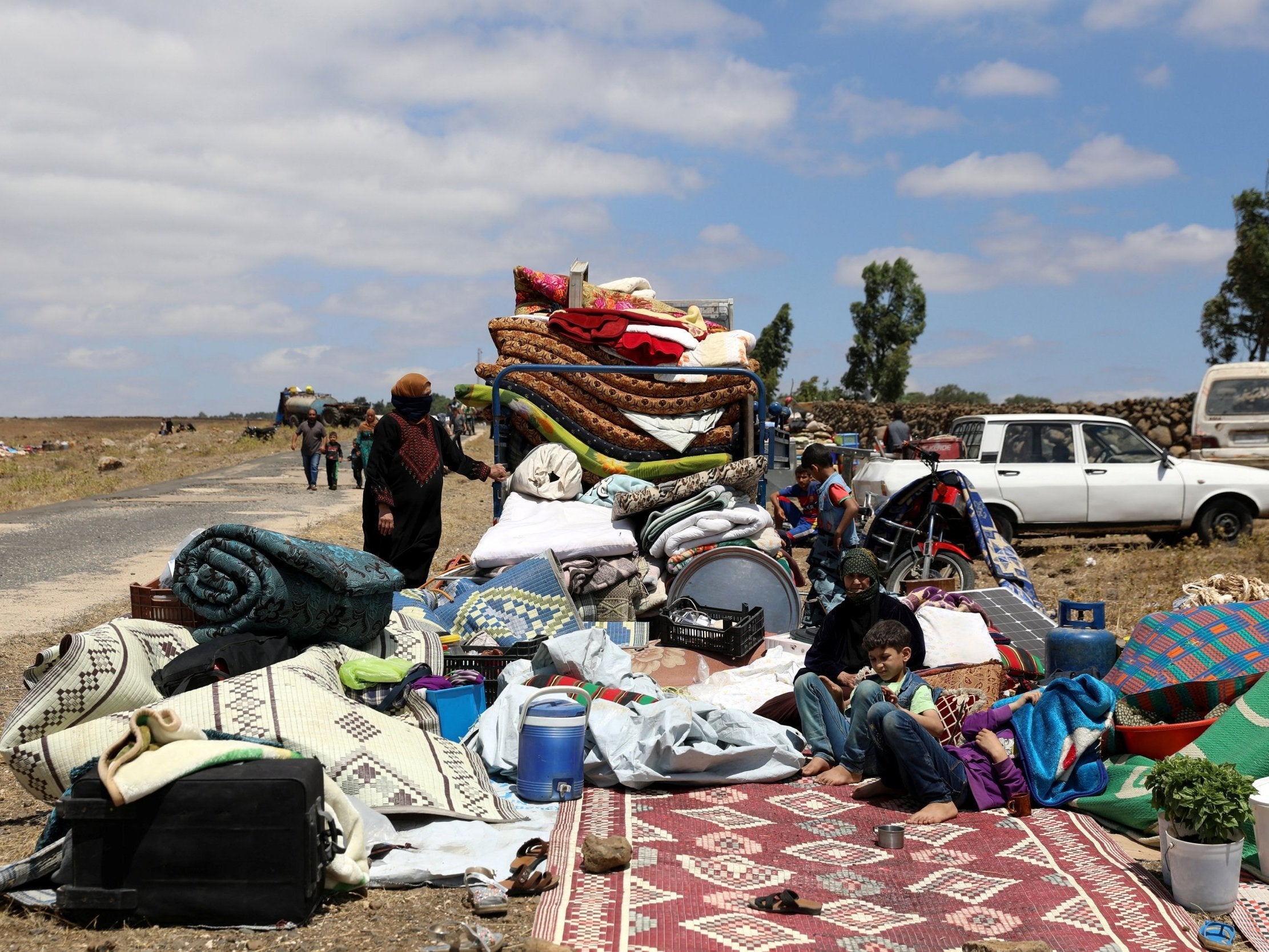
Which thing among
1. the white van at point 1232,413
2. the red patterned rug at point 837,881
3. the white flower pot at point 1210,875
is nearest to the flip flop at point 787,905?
the red patterned rug at point 837,881

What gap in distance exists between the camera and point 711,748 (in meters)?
5.17

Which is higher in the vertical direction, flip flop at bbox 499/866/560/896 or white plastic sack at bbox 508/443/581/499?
white plastic sack at bbox 508/443/581/499

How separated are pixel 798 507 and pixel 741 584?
442cm

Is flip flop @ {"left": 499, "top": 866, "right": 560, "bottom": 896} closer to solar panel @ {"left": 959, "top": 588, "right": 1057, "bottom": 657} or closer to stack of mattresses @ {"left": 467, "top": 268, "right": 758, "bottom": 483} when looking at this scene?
solar panel @ {"left": 959, "top": 588, "right": 1057, "bottom": 657}

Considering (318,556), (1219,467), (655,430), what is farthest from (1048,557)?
(318,556)

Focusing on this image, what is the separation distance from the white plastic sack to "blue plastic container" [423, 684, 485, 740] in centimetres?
344

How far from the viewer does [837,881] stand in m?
4.11

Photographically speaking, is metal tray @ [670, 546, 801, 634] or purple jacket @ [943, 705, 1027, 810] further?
metal tray @ [670, 546, 801, 634]

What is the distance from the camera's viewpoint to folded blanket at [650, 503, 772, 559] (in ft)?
26.2

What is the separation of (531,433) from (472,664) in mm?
3619

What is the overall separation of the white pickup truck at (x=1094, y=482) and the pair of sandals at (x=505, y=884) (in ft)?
29.6

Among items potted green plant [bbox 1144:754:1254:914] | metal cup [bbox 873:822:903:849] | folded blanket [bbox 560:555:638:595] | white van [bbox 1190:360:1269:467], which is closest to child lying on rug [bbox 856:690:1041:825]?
metal cup [bbox 873:822:903:849]

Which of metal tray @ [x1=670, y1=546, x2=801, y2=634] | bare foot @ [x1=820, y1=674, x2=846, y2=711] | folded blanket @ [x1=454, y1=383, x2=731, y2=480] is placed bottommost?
bare foot @ [x1=820, y1=674, x2=846, y2=711]

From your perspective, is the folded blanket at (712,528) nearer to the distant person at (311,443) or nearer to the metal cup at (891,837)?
the metal cup at (891,837)
